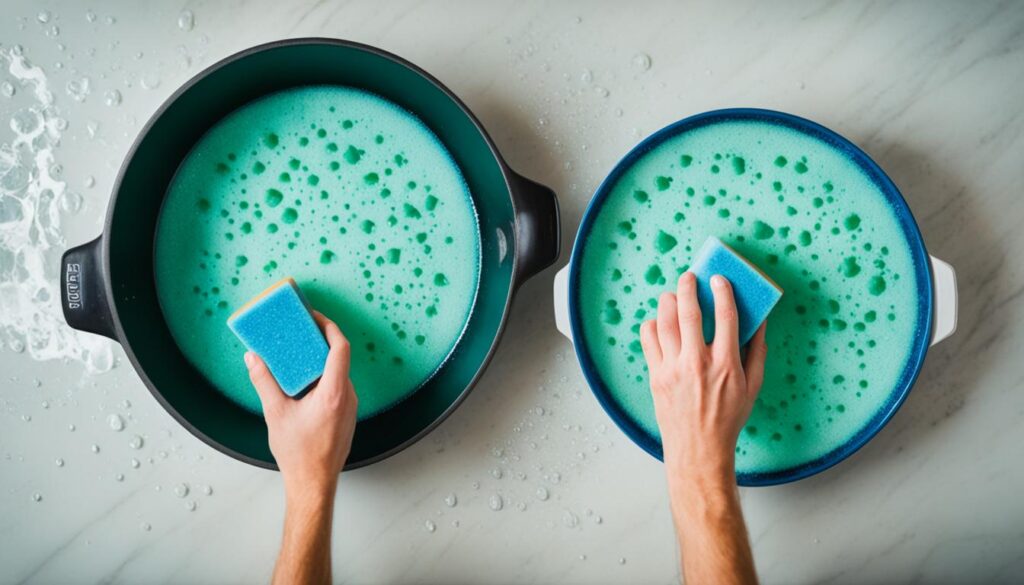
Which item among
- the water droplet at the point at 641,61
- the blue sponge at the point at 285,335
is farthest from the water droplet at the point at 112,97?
the water droplet at the point at 641,61

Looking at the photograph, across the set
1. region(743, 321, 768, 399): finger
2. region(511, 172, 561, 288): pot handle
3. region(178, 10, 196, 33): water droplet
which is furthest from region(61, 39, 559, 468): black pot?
region(743, 321, 768, 399): finger

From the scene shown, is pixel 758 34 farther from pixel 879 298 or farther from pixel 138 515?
pixel 138 515

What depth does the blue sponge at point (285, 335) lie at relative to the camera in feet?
2.16

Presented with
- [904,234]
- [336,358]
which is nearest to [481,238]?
[336,358]

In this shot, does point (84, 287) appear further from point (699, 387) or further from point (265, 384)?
point (699, 387)

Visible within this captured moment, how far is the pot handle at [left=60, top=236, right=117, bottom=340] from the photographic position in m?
0.65

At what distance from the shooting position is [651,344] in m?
0.66

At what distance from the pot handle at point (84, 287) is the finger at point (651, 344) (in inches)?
21.0

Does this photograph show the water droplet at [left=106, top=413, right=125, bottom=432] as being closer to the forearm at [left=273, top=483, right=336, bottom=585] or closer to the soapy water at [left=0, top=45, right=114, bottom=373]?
the soapy water at [left=0, top=45, right=114, bottom=373]

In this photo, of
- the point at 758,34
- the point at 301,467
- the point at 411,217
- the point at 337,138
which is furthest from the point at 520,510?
the point at 758,34

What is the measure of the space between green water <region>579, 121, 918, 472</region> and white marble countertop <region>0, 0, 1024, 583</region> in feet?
0.22

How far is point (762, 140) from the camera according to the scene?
2.22ft

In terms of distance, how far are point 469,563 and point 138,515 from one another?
15.3 inches

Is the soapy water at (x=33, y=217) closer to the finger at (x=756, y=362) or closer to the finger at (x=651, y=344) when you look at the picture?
the finger at (x=651, y=344)
